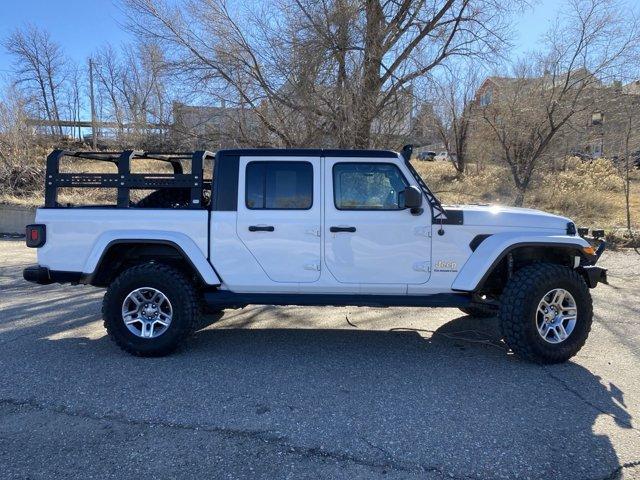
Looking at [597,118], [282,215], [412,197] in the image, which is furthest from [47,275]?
[597,118]

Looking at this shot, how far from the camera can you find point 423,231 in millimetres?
4602

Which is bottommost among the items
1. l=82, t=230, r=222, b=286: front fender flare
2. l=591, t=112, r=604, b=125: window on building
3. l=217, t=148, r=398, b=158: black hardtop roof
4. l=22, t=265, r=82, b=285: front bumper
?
l=22, t=265, r=82, b=285: front bumper

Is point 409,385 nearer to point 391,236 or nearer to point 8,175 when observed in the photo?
point 391,236

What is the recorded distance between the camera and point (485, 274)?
453 centimetres

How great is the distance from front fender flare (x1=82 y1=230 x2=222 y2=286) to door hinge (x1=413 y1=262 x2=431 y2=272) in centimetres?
191

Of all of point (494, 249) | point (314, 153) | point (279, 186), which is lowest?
point (494, 249)

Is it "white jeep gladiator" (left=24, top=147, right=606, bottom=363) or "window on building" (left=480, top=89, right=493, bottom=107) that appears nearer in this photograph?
"white jeep gladiator" (left=24, top=147, right=606, bottom=363)

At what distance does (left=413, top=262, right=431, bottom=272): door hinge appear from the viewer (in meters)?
4.62

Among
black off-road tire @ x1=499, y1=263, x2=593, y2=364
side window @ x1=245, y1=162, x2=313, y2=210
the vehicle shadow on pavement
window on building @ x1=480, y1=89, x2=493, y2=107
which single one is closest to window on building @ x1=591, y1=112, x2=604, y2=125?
window on building @ x1=480, y1=89, x2=493, y2=107

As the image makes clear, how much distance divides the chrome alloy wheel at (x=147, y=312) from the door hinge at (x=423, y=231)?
2465 mm

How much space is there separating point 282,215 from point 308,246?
39 cm

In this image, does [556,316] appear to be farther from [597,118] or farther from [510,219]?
[597,118]

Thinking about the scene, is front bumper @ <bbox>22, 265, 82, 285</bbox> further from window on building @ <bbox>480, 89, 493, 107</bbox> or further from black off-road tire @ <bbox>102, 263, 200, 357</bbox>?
window on building @ <bbox>480, 89, 493, 107</bbox>

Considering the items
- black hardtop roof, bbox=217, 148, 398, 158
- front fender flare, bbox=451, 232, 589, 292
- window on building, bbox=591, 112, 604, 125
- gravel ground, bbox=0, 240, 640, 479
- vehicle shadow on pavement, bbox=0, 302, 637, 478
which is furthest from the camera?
window on building, bbox=591, 112, 604, 125
